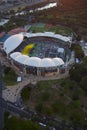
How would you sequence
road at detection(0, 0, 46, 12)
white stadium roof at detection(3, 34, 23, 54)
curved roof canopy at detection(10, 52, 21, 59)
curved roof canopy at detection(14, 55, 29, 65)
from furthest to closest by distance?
road at detection(0, 0, 46, 12) → white stadium roof at detection(3, 34, 23, 54) → curved roof canopy at detection(10, 52, 21, 59) → curved roof canopy at detection(14, 55, 29, 65)

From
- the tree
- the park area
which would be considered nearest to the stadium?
the tree

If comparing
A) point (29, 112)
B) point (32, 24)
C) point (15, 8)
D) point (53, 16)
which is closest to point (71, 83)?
point (29, 112)

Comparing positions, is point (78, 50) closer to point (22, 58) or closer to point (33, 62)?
point (33, 62)

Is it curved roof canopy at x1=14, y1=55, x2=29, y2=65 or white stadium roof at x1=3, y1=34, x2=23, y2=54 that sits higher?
white stadium roof at x1=3, y1=34, x2=23, y2=54

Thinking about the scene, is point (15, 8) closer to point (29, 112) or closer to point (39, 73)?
point (39, 73)

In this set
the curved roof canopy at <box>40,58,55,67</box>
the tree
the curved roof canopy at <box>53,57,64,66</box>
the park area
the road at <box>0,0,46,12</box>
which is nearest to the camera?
the curved roof canopy at <box>40,58,55,67</box>

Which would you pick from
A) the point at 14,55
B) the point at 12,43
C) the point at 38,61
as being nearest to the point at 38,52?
the point at 12,43

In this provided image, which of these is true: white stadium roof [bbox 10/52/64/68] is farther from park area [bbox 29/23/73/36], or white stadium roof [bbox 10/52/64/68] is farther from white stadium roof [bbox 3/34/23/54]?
park area [bbox 29/23/73/36]

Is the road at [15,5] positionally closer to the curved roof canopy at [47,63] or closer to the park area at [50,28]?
the park area at [50,28]
